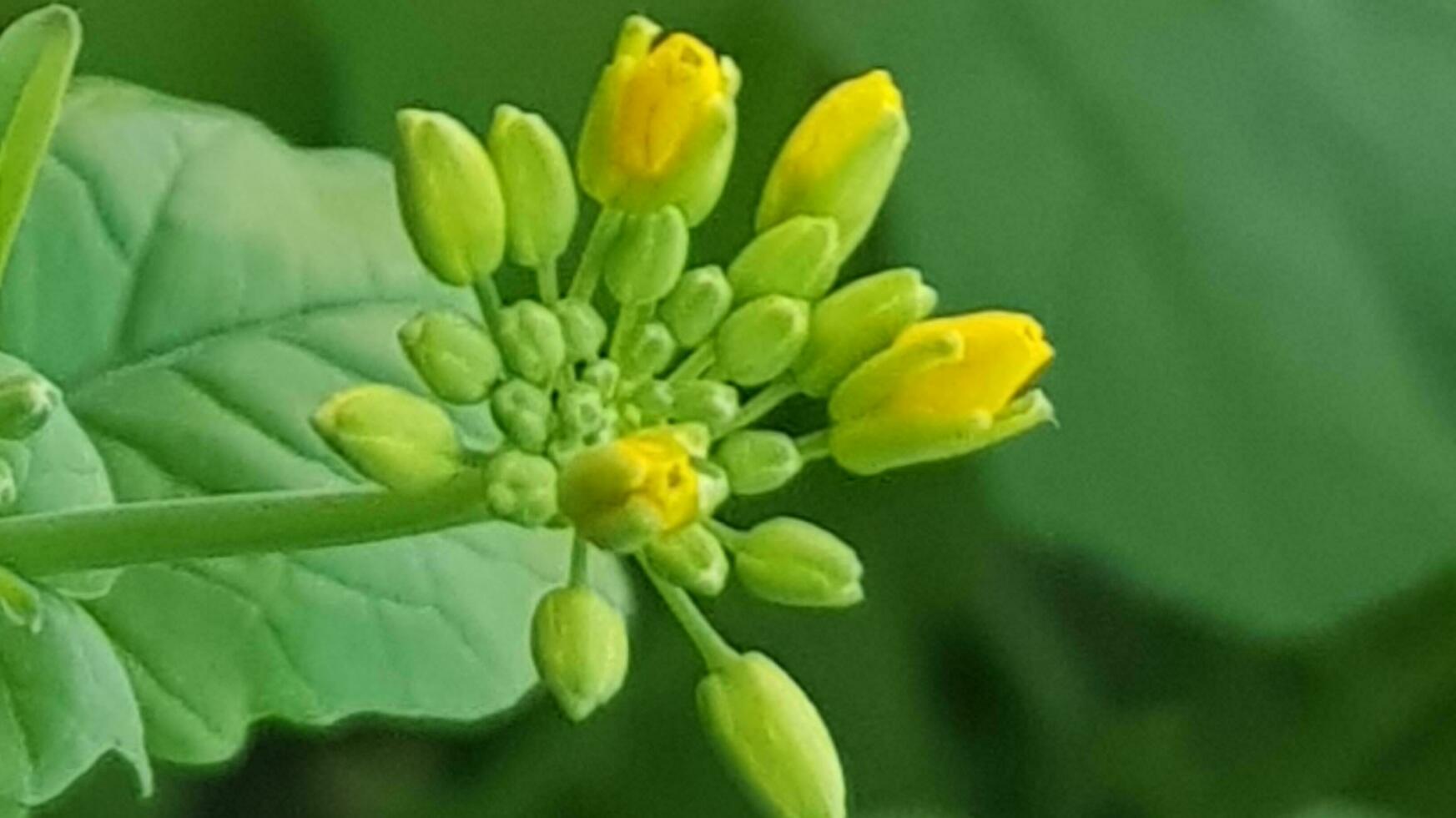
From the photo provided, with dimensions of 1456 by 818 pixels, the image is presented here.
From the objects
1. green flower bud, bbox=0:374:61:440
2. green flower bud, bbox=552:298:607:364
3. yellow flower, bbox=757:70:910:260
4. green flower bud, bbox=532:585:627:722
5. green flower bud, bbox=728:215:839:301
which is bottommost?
green flower bud, bbox=532:585:627:722

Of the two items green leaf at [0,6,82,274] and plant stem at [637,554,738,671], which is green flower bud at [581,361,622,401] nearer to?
plant stem at [637,554,738,671]

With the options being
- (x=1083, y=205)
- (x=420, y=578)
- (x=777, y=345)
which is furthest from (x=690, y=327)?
(x=1083, y=205)

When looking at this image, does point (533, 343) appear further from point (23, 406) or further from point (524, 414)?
point (23, 406)

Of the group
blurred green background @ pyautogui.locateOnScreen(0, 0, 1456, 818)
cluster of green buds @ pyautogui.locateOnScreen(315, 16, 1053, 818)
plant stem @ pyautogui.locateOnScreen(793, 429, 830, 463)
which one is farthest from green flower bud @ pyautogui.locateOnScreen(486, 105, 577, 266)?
blurred green background @ pyautogui.locateOnScreen(0, 0, 1456, 818)

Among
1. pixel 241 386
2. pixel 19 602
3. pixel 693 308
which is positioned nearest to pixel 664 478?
pixel 693 308

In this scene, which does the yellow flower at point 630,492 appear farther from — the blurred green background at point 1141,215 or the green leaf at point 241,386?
the blurred green background at point 1141,215

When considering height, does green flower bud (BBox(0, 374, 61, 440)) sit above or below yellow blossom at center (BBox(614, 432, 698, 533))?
below
